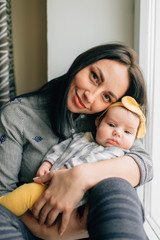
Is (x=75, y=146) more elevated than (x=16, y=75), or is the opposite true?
(x=16, y=75)

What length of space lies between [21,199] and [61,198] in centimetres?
12

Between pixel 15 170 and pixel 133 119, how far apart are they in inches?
20.1

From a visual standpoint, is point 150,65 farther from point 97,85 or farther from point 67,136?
point 67,136

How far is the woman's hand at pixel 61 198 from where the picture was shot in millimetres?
703

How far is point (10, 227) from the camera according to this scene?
62cm

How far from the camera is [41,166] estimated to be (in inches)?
34.6

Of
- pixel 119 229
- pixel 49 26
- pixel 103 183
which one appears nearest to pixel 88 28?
pixel 49 26

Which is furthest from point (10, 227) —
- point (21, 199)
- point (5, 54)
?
point (5, 54)

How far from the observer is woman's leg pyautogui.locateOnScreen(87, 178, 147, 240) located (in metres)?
0.51

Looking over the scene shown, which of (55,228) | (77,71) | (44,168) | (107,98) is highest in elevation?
(77,71)

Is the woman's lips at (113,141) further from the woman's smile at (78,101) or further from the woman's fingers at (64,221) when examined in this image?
the woman's fingers at (64,221)

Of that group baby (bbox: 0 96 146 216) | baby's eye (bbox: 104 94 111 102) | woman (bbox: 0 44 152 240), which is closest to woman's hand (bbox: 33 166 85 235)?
woman (bbox: 0 44 152 240)

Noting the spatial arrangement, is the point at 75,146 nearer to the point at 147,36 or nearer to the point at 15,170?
the point at 15,170

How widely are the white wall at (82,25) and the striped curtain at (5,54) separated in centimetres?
22
